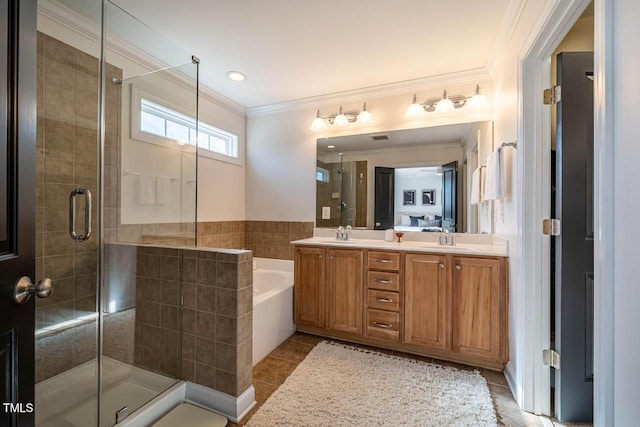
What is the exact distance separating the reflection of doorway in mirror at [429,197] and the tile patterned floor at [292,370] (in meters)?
1.39

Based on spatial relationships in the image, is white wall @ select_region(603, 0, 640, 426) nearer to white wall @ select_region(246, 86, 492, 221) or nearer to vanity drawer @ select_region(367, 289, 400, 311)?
vanity drawer @ select_region(367, 289, 400, 311)

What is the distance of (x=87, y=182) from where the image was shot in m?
1.83

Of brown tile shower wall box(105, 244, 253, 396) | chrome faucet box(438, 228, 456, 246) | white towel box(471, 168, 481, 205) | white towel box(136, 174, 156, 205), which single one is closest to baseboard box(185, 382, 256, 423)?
brown tile shower wall box(105, 244, 253, 396)

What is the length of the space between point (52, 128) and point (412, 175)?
284 cm

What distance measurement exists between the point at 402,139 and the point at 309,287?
1757 millimetres

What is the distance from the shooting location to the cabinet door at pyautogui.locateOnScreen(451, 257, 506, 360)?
2.04 meters

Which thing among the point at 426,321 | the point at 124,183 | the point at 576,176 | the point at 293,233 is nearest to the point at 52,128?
the point at 124,183

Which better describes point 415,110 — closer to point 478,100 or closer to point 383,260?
point 478,100

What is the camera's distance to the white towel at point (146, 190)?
2.19 metres

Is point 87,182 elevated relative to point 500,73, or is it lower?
lower

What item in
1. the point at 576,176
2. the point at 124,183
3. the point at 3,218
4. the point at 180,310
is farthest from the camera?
the point at 124,183

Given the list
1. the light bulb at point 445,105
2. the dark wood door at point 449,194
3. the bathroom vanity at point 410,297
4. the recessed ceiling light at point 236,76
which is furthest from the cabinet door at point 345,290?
the recessed ceiling light at point 236,76

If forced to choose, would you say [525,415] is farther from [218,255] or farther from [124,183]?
[124,183]

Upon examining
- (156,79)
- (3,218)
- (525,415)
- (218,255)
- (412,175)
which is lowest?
(525,415)
